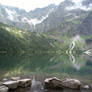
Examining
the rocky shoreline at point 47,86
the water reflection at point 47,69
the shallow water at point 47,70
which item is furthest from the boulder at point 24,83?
the water reflection at point 47,69

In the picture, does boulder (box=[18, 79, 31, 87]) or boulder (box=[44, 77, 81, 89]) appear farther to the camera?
boulder (box=[18, 79, 31, 87])

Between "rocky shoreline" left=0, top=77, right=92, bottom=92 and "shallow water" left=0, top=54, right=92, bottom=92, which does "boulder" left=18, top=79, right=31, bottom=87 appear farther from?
"shallow water" left=0, top=54, right=92, bottom=92

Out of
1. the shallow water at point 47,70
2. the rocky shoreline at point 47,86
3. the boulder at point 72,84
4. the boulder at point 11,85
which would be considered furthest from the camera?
the shallow water at point 47,70

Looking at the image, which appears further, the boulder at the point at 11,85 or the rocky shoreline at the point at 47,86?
the rocky shoreline at the point at 47,86

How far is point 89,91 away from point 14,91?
48.5ft

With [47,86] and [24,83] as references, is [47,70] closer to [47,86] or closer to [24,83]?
[47,86]

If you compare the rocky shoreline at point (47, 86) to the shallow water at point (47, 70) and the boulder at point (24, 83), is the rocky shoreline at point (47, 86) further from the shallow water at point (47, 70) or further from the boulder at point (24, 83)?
the shallow water at point (47, 70)

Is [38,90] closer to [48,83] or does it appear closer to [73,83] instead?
[48,83]

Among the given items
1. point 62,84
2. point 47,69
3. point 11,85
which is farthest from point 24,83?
point 47,69

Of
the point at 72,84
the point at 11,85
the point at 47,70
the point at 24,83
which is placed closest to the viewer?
the point at 11,85

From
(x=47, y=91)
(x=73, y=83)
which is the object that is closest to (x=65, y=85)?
(x=73, y=83)

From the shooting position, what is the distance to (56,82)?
111 feet

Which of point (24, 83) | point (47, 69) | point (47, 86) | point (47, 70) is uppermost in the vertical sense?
point (47, 69)

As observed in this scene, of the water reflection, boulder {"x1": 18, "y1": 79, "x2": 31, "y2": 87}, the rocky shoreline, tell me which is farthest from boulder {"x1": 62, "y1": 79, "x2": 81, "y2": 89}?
the water reflection
